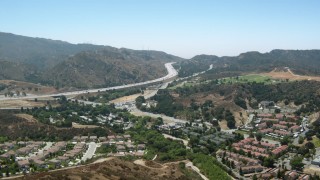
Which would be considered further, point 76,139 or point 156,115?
point 156,115

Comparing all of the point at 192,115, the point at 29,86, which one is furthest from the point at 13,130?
the point at 29,86

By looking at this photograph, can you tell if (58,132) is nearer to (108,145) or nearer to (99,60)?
(108,145)

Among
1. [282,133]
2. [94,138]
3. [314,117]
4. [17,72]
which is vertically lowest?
[94,138]

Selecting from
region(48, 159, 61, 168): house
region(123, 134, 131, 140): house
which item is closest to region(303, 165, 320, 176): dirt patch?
region(123, 134, 131, 140): house

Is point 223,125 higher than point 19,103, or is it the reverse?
point 19,103

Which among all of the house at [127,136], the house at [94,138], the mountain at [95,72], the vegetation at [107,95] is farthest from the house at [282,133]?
the mountain at [95,72]

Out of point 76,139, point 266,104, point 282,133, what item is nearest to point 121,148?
point 76,139

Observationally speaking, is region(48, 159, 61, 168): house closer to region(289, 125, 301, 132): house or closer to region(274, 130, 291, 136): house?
region(274, 130, 291, 136): house

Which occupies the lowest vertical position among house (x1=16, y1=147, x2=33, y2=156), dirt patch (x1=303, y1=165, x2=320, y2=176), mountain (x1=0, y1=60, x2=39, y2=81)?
house (x1=16, y1=147, x2=33, y2=156)

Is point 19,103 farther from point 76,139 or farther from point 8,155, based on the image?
point 8,155
